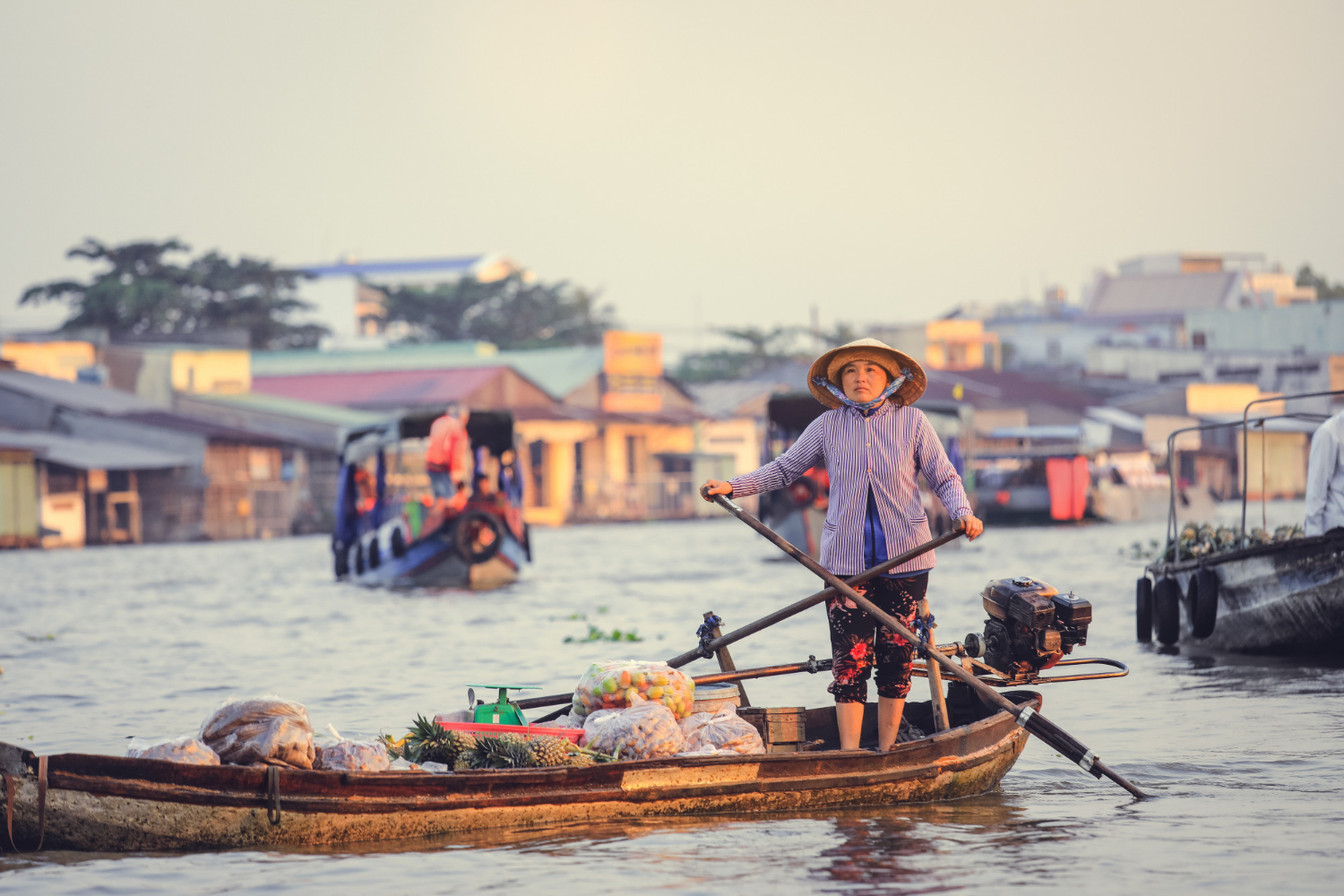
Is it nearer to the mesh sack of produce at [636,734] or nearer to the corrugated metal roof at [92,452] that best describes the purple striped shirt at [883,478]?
the mesh sack of produce at [636,734]

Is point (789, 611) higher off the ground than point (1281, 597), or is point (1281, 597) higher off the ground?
point (789, 611)

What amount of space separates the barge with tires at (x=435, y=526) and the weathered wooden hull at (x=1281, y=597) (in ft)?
41.9

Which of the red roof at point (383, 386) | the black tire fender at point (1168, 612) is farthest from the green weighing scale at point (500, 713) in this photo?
the red roof at point (383, 386)

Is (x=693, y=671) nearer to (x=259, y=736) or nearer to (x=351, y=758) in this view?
(x=351, y=758)

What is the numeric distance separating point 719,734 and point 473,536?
16721 mm

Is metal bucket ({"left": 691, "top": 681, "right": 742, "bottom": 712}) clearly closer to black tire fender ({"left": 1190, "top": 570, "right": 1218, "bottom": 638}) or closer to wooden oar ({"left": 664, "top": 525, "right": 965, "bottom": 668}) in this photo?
wooden oar ({"left": 664, "top": 525, "right": 965, "bottom": 668})

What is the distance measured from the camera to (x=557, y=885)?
5.99m

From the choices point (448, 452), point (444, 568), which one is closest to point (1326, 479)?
point (448, 452)

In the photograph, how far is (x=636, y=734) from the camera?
6941 millimetres

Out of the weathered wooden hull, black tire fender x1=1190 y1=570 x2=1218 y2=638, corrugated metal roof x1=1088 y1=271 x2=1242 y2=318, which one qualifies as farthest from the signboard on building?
the weathered wooden hull

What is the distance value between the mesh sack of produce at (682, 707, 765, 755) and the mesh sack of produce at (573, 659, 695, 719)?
0.09 metres

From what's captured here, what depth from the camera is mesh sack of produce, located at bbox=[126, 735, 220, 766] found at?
620cm

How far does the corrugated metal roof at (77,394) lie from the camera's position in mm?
39938

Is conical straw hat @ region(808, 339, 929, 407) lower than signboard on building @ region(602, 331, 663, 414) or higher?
lower
